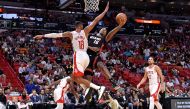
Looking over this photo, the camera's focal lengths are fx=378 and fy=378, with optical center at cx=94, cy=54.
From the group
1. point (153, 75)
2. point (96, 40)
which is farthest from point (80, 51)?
point (153, 75)

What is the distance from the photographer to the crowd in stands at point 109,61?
629 inches

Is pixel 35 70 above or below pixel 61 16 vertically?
below

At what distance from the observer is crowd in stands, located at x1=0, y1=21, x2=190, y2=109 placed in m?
16.0

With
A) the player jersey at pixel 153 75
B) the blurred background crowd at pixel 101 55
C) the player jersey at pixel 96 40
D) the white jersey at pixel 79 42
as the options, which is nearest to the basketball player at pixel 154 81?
the player jersey at pixel 153 75

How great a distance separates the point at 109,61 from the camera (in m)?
23.8

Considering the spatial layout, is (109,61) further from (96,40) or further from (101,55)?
(96,40)

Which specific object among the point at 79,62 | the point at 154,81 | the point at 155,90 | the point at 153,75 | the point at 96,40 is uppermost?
the point at 96,40

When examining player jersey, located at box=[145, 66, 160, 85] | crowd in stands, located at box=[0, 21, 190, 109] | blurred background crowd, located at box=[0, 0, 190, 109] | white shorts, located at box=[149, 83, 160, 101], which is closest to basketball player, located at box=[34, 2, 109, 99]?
white shorts, located at box=[149, 83, 160, 101]

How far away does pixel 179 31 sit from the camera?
32344 millimetres

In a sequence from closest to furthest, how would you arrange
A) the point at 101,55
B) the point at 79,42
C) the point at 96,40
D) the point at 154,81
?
the point at 79,42, the point at 96,40, the point at 154,81, the point at 101,55

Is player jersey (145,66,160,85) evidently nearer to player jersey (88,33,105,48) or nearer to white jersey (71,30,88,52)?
player jersey (88,33,105,48)

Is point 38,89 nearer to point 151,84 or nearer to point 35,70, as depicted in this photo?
point 35,70

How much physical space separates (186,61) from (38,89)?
14.2m

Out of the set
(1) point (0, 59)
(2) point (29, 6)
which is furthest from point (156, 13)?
(1) point (0, 59)
